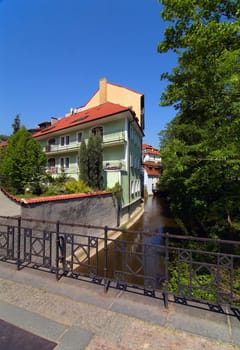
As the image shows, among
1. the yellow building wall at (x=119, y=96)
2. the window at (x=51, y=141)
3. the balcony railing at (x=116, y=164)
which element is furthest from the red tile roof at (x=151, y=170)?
the balcony railing at (x=116, y=164)

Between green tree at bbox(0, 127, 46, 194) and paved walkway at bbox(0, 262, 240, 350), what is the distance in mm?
6893

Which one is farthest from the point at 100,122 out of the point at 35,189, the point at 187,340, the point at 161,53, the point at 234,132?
the point at 187,340

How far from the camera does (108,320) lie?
221 cm

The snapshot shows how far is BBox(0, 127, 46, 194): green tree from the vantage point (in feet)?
29.6

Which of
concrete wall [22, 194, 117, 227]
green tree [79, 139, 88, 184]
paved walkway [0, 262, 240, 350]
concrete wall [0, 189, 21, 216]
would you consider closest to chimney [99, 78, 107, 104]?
green tree [79, 139, 88, 184]

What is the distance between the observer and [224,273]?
15.2 ft

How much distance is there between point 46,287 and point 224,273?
417 centimetres

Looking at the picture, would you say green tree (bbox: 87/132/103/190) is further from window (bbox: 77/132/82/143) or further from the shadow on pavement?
the shadow on pavement

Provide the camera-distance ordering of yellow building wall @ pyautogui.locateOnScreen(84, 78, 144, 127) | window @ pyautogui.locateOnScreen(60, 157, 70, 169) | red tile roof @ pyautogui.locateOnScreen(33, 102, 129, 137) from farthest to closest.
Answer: window @ pyautogui.locateOnScreen(60, 157, 70, 169), yellow building wall @ pyautogui.locateOnScreen(84, 78, 144, 127), red tile roof @ pyautogui.locateOnScreen(33, 102, 129, 137)

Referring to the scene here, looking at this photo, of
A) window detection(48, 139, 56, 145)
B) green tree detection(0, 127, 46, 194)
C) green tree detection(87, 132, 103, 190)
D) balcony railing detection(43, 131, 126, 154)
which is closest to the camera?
green tree detection(0, 127, 46, 194)

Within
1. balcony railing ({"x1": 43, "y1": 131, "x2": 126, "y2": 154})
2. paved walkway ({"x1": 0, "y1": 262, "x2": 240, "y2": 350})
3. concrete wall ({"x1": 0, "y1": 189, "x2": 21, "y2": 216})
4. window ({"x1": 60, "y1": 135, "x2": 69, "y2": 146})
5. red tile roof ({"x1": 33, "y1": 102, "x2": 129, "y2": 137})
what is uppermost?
red tile roof ({"x1": 33, "y1": 102, "x2": 129, "y2": 137})

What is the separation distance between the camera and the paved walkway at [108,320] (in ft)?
6.24

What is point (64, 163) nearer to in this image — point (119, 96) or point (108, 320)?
point (119, 96)

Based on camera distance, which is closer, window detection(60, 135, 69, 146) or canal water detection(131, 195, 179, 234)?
canal water detection(131, 195, 179, 234)
